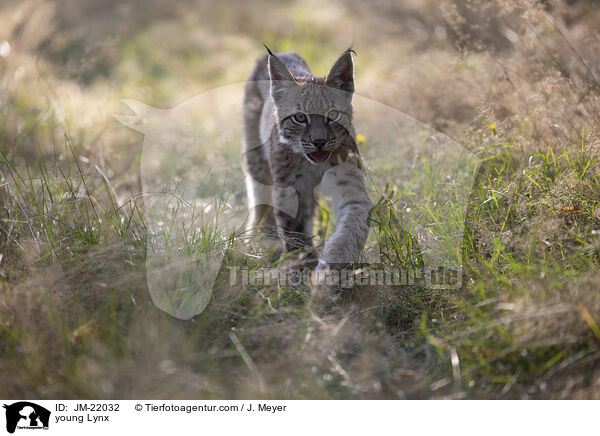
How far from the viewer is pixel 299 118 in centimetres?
372

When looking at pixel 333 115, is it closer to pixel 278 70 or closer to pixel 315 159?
pixel 315 159

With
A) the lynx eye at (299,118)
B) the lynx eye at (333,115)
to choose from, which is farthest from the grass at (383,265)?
the lynx eye at (299,118)

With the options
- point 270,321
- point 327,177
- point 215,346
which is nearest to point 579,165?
point 327,177

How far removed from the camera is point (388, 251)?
3.47 meters

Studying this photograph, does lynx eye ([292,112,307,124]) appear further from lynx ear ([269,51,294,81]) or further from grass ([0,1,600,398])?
grass ([0,1,600,398])

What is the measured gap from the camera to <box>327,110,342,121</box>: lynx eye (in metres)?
3.68

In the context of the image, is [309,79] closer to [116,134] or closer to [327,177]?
[327,177]

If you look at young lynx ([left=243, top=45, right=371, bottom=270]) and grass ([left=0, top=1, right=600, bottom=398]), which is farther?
young lynx ([left=243, top=45, right=371, bottom=270])

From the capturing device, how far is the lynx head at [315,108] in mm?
3594
